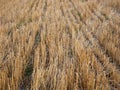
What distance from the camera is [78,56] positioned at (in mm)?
3852

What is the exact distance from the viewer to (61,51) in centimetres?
393

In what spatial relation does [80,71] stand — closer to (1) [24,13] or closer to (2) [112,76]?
(2) [112,76]

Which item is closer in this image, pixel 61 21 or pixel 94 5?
pixel 61 21

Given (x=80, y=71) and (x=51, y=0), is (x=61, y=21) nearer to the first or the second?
(x=80, y=71)

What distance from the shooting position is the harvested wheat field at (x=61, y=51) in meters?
3.00

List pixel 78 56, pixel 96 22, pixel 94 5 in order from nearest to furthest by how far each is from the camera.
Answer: pixel 78 56
pixel 96 22
pixel 94 5

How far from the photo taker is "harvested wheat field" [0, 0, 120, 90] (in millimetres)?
2996

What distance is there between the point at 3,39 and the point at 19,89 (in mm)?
1892

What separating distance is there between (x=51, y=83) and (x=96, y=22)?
329cm

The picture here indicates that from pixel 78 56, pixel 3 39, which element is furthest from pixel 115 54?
pixel 3 39

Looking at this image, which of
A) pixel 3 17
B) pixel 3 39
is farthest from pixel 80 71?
pixel 3 17

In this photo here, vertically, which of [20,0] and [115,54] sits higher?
[20,0]

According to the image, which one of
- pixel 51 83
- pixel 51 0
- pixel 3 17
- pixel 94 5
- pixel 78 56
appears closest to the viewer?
pixel 51 83

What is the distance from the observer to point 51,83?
2.97m
